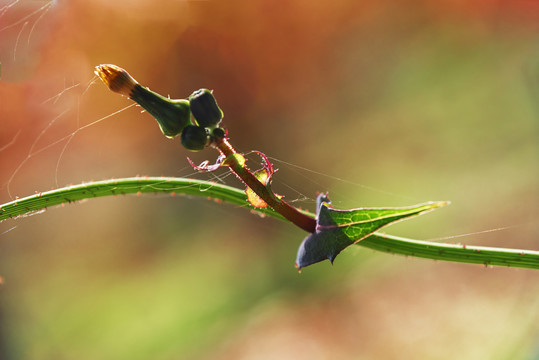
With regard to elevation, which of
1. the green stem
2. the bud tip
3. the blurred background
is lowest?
the green stem

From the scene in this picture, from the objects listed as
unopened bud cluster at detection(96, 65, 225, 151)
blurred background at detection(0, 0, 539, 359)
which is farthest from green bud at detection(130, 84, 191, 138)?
blurred background at detection(0, 0, 539, 359)

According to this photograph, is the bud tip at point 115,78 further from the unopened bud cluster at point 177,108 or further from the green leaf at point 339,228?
the green leaf at point 339,228

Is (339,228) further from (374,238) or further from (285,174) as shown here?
(285,174)

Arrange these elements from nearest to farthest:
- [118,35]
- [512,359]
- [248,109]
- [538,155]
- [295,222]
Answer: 1. [295,222]
2. [512,359]
3. [538,155]
4. [118,35]
5. [248,109]

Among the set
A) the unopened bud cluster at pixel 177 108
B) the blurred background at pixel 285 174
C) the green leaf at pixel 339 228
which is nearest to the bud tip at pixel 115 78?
the unopened bud cluster at pixel 177 108

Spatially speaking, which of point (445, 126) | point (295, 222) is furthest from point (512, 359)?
point (295, 222)

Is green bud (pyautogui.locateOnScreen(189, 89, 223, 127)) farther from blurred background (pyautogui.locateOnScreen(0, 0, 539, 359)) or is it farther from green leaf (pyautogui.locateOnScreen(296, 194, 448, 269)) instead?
blurred background (pyautogui.locateOnScreen(0, 0, 539, 359))

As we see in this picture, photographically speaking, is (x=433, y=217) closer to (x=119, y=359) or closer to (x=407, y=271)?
(x=407, y=271)
